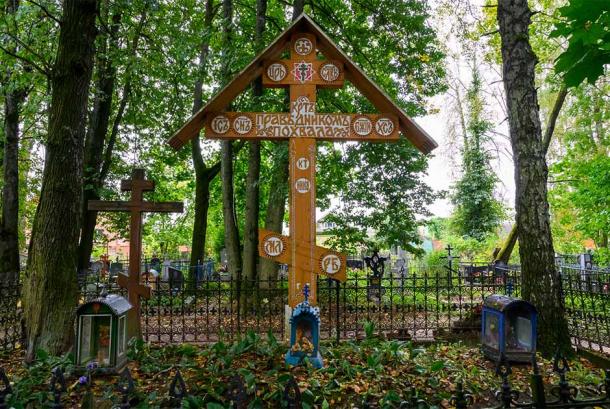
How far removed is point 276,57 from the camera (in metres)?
5.61

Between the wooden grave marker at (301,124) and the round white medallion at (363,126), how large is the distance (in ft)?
0.04

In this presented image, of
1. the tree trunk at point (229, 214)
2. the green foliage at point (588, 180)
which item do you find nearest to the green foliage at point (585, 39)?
the green foliage at point (588, 180)

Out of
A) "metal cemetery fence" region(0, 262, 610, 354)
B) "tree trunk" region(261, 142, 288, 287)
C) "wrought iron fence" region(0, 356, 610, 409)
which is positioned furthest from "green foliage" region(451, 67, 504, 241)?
"wrought iron fence" region(0, 356, 610, 409)

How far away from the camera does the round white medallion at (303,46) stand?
5.62m

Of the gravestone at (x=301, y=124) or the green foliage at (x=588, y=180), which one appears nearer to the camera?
the gravestone at (x=301, y=124)

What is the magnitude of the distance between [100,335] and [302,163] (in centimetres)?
301

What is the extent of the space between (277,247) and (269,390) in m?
1.77

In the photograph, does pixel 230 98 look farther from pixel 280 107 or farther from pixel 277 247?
pixel 280 107

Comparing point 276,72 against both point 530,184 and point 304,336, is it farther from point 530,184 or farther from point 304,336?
point 530,184

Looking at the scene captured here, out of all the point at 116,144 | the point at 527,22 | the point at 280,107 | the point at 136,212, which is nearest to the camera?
the point at 527,22

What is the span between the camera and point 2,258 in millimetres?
12430

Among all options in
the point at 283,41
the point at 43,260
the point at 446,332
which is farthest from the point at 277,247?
the point at 446,332

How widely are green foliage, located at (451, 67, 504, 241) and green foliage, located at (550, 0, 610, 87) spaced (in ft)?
88.8

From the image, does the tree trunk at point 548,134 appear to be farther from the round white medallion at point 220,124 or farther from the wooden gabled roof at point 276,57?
the round white medallion at point 220,124
